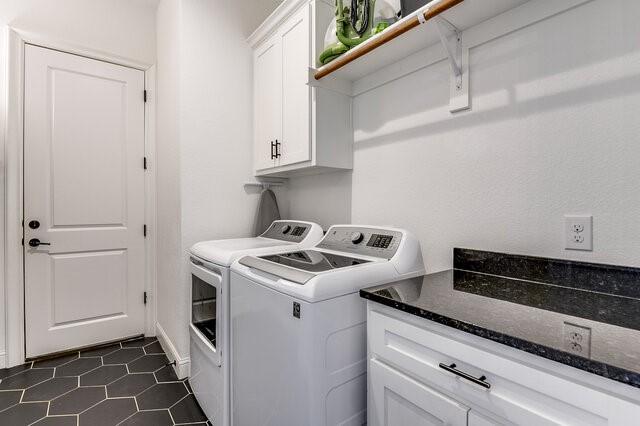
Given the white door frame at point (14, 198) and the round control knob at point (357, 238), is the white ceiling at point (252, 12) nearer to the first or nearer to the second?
the white door frame at point (14, 198)

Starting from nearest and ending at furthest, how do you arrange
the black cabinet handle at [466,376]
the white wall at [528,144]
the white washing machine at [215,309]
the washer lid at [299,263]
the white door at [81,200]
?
the black cabinet handle at [466,376]
the white wall at [528,144]
the washer lid at [299,263]
the white washing machine at [215,309]
the white door at [81,200]

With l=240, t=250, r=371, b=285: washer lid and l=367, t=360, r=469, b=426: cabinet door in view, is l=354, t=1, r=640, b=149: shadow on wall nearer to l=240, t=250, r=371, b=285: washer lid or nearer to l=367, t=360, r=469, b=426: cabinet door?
l=240, t=250, r=371, b=285: washer lid

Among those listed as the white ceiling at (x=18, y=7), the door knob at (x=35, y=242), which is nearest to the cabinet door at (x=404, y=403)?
the door knob at (x=35, y=242)

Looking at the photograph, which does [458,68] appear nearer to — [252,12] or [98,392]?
[252,12]

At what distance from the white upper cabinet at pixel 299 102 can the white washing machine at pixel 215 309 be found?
440 mm

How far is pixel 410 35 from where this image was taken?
137 cm

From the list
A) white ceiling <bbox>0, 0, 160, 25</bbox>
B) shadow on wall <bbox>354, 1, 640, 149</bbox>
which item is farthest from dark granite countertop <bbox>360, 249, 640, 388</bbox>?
white ceiling <bbox>0, 0, 160, 25</bbox>

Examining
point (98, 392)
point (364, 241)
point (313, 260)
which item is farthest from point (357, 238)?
point (98, 392)

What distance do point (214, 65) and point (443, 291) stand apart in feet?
6.71

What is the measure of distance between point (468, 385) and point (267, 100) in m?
1.93

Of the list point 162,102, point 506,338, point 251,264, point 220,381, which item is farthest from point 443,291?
point 162,102

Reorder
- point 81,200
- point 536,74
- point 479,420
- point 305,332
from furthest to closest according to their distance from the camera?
1. point 81,200
2. point 536,74
3. point 305,332
4. point 479,420

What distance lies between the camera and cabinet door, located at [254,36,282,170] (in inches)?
80.2

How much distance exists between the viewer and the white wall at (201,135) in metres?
2.10
